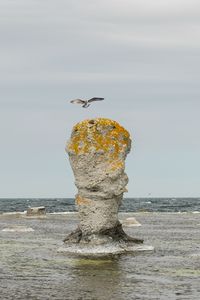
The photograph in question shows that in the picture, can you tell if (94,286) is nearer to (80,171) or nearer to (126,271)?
(126,271)

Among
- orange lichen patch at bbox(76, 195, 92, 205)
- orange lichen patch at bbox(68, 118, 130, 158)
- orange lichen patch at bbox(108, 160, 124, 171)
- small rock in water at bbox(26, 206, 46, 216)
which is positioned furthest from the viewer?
small rock in water at bbox(26, 206, 46, 216)

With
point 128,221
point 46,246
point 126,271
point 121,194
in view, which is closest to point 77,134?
point 121,194

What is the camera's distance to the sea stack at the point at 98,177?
4291 cm

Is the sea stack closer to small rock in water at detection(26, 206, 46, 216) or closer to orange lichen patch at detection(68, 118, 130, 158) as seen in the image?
orange lichen patch at detection(68, 118, 130, 158)

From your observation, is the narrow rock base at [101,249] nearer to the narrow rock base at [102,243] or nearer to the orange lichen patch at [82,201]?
the narrow rock base at [102,243]

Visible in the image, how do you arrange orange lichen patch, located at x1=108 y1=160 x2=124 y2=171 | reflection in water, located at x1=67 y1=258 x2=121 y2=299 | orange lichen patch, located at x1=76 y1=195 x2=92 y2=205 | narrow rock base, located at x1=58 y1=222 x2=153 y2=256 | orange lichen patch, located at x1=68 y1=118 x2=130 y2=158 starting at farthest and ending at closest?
orange lichen patch, located at x1=76 y1=195 x2=92 y2=205, orange lichen patch, located at x1=108 y1=160 x2=124 y2=171, orange lichen patch, located at x1=68 y1=118 x2=130 y2=158, narrow rock base, located at x1=58 y1=222 x2=153 y2=256, reflection in water, located at x1=67 y1=258 x2=121 y2=299

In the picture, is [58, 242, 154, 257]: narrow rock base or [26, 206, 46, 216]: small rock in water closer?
[58, 242, 154, 257]: narrow rock base

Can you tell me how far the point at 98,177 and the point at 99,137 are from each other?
238 cm

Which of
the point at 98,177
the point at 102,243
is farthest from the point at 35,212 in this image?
the point at 102,243

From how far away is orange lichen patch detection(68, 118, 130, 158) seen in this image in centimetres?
4334

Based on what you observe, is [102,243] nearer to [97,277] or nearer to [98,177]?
[98,177]

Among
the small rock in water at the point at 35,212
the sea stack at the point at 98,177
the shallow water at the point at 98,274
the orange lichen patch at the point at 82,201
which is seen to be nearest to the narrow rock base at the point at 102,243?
the sea stack at the point at 98,177

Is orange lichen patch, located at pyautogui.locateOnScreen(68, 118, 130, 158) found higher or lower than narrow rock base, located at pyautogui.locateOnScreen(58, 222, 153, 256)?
higher

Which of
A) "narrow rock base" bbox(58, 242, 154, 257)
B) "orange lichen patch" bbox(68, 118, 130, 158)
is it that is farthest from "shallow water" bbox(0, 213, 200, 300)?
"orange lichen patch" bbox(68, 118, 130, 158)
